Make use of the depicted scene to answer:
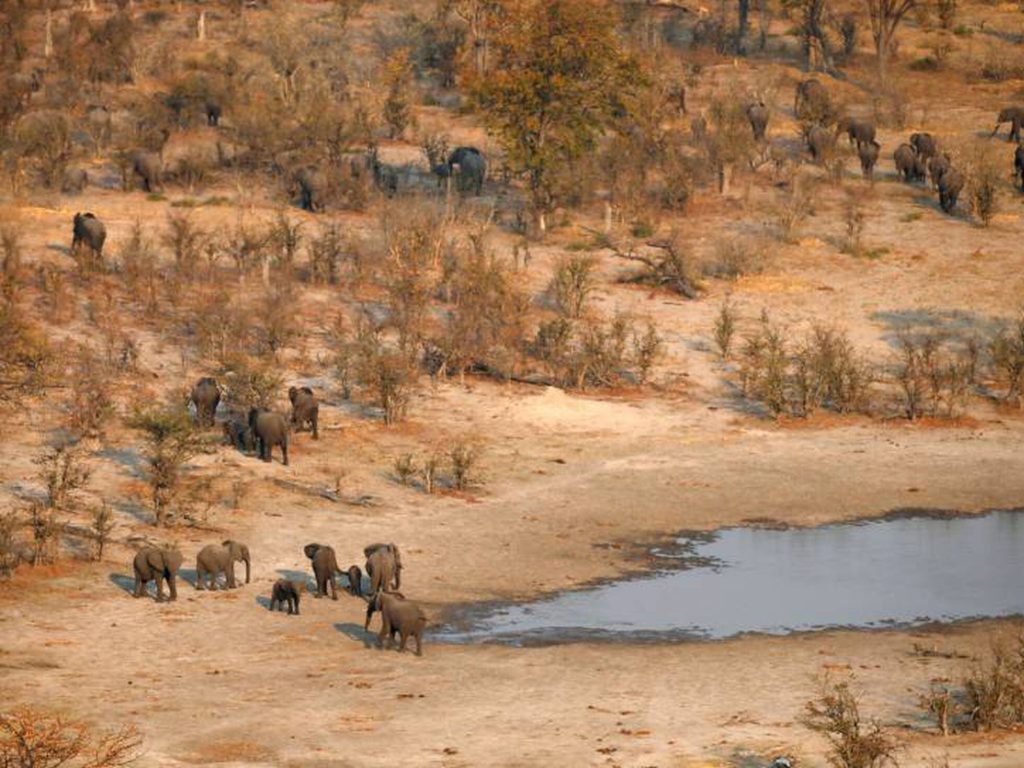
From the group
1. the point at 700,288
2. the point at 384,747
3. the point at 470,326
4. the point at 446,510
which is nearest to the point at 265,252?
the point at 470,326

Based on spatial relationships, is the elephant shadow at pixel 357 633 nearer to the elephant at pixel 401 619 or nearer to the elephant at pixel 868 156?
the elephant at pixel 401 619

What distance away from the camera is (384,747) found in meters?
18.6

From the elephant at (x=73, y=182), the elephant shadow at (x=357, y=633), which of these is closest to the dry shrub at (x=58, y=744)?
the elephant shadow at (x=357, y=633)

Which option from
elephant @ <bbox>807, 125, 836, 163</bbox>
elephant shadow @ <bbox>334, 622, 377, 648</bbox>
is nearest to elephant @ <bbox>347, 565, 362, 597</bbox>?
elephant shadow @ <bbox>334, 622, 377, 648</bbox>

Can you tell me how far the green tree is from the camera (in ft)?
139

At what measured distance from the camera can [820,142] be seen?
46.0 m

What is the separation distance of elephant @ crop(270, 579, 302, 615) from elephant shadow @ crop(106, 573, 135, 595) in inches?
70.1

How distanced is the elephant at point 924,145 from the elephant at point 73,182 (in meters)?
18.2

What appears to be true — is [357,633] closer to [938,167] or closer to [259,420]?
[259,420]

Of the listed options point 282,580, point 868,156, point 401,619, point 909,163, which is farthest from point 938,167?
point 401,619

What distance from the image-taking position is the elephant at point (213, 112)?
4828 centimetres

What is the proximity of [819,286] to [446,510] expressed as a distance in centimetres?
1364

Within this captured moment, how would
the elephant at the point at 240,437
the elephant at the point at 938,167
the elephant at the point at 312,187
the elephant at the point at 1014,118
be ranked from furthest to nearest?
the elephant at the point at 1014,118 → the elephant at the point at 938,167 → the elephant at the point at 312,187 → the elephant at the point at 240,437

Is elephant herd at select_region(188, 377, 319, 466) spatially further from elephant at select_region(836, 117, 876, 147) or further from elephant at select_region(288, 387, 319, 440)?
elephant at select_region(836, 117, 876, 147)
